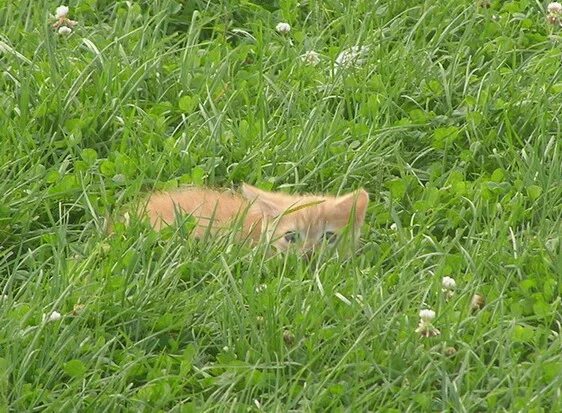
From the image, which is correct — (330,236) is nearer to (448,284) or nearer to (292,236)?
(292,236)

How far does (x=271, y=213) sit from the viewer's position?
5.03 metres

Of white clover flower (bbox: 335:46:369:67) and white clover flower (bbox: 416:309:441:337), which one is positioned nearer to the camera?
white clover flower (bbox: 416:309:441:337)

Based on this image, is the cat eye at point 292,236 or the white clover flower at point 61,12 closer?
the cat eye at point 292,236

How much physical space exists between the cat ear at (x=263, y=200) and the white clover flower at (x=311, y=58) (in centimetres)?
107

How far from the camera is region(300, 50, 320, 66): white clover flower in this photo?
19.8 ft

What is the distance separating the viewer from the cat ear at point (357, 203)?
16.3 ft

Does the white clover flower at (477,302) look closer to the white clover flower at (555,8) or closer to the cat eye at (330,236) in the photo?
the cat eye at (330,236)

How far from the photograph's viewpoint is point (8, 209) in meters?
4.96

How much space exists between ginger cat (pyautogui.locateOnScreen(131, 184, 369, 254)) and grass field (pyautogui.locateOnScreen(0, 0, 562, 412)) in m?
0.12

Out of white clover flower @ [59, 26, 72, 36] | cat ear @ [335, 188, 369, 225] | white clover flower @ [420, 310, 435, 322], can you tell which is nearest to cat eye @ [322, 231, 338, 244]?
cat ear @ [335, 188, 369, 225]

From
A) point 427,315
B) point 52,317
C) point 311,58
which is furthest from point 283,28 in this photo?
point 52,317

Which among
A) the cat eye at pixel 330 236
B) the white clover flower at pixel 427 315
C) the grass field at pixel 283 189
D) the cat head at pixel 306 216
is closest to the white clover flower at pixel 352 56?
the grass field at pixel 283 189

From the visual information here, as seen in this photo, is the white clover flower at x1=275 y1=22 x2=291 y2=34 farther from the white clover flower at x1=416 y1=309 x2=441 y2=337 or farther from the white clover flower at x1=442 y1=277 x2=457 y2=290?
the white clover flower at x1=416 y1=309 x2=441 y2=337

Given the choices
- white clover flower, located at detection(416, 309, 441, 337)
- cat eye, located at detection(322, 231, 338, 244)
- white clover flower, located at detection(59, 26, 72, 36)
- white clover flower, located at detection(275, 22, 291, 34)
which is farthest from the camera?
white clover flower, located at detection(275, 22, 291, 34)
